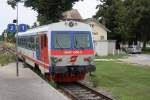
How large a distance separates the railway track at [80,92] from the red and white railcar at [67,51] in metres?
0.44

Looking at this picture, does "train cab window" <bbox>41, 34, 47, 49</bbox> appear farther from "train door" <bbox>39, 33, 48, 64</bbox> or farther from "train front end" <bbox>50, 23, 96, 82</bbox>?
"train front end" <bbox>50, 23, 96, 82</bbox>

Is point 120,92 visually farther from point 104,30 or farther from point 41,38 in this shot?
point 104,30

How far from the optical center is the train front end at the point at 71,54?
21812 millimetres

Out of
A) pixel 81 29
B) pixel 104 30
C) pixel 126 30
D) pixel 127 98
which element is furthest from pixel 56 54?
pixel 104 30

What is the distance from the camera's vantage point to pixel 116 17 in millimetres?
95875

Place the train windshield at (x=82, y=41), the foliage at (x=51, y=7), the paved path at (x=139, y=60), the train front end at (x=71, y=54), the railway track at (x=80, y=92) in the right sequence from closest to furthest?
1. the railway track at (x=80, y=92)
2. the train front end at (x=71, y=54)
3. the train windshield at (x=82, y=41)
4. the paved path at (x=139, y=60)
5. the foliage at (x=51, y=7)

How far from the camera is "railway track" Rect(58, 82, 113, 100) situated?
17.7m

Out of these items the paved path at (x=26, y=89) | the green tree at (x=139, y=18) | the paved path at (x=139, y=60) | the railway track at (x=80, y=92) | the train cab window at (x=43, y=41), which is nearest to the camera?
the paved path at (x=26, y=89)

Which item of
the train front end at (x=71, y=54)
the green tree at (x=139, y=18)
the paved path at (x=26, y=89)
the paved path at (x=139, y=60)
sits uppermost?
the green tree at (x=139, y=18)

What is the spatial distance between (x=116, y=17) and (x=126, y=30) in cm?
1048

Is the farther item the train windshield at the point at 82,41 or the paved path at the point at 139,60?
the paved path at the point at 139,60

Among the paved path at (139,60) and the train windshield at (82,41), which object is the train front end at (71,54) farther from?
the paved path at (139,60)

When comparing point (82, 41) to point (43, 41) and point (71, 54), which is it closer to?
point (71, 54)

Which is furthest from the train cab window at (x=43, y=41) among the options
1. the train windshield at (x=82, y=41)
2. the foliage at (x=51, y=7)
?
the foliage at (x=51, y=7)
